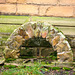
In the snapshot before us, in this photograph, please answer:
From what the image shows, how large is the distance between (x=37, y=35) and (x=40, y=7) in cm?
87

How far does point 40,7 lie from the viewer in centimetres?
351

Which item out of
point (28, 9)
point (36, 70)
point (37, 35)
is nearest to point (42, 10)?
point (28, 9)

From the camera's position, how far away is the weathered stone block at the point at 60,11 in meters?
3.50

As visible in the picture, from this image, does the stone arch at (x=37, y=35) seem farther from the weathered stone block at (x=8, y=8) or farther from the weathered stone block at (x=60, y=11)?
the weathered stone block at (x=8, y=8)

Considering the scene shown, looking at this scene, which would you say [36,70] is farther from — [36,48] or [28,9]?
[28,9]

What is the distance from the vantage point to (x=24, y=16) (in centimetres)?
356

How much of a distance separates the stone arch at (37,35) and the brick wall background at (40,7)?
600mm

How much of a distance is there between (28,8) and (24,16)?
0.23 m

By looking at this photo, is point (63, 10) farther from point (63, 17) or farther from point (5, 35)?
point (5, 35)

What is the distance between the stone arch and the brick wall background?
60 centimetres

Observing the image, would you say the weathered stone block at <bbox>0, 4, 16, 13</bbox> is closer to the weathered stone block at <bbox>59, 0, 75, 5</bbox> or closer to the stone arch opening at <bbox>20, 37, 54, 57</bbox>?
the stone arch opening at <bbox>20, 37, 54, 57</bbox>

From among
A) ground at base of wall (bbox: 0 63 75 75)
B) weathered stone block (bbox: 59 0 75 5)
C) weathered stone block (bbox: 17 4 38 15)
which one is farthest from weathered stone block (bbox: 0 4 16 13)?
ground at base of wall (bbox: 0 63 75 75)

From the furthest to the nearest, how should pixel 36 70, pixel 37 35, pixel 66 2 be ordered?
1. pixel 66 2
2. pixel 37 35
3. pixel 36 70

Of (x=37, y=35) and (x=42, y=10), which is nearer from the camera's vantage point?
(x=37, y=35)
